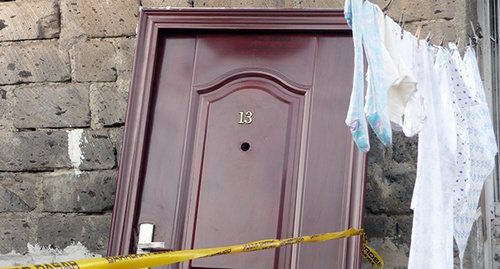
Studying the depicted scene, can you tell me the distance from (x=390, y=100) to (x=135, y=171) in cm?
133

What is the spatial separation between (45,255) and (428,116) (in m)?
2.04

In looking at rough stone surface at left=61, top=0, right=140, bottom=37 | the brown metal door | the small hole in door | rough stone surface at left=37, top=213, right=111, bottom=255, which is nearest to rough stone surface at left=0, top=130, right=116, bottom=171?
rough stone surface at left=37, top=213, right=111, bottom=255

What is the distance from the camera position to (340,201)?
8.59 feet

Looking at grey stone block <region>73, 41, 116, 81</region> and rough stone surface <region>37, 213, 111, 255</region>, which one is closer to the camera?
rough stone surface <region>37, 213, 111, 255</region>

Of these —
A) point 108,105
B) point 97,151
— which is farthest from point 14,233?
point 108,105

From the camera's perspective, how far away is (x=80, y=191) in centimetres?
313

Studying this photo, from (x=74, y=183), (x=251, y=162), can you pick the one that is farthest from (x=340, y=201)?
(x=74, y=183)

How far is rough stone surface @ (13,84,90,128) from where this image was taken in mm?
3225

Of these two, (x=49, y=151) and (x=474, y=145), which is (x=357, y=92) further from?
(x=49, y=151)

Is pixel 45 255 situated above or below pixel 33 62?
below

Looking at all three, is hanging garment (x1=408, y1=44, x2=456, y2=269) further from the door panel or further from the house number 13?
the house number 13

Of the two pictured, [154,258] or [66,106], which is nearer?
[154,258]

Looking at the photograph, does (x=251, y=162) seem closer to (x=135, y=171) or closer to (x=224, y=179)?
(x=224, y=179)

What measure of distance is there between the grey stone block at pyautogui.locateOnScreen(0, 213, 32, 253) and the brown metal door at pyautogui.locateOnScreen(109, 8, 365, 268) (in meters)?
0.67
